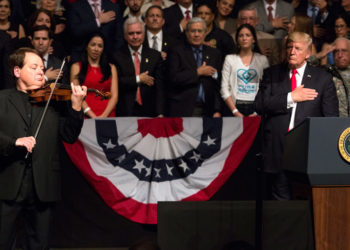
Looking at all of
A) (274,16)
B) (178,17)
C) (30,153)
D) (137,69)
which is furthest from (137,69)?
(30,153)

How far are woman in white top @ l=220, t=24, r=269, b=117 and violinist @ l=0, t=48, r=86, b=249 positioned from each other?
8.26 ft

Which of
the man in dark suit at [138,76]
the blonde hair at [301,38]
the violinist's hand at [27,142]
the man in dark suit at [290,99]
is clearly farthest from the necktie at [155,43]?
the violinist's hand at [27,142]

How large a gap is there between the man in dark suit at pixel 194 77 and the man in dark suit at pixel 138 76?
7.1 inches

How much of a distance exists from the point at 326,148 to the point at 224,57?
3487mm

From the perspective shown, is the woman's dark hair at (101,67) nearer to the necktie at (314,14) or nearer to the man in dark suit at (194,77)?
the man in dark suit at (194,77)

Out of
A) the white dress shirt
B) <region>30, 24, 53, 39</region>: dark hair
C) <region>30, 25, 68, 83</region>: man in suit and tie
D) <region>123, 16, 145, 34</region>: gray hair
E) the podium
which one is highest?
<region>123, 16, 145, 34</region>: gray hair

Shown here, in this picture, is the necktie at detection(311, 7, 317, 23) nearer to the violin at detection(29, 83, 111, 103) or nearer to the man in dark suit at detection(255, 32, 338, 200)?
the man in dark suit at detection(255, 32, 338, 200)

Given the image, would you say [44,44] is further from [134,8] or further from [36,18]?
[134,8]

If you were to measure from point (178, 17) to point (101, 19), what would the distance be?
0.96 meters

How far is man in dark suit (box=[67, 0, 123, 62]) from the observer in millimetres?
6598

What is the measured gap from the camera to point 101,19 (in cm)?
670

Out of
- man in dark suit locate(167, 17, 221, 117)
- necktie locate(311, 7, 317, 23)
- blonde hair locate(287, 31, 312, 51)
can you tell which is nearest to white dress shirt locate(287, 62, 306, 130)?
blonde hair locate(287, 31, 312, 51)

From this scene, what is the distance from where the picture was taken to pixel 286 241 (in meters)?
3.61

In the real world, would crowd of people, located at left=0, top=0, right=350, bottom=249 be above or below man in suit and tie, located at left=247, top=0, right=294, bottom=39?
below
